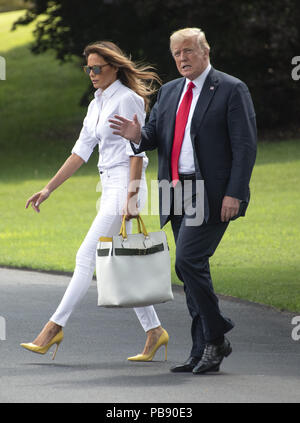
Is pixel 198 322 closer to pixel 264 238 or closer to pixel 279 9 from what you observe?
pixel 264 238

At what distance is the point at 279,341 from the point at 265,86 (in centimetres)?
2317

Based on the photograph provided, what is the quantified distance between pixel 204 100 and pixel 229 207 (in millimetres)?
670

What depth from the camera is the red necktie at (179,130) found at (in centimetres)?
669

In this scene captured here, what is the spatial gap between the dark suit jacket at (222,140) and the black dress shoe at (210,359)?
2.56 feet

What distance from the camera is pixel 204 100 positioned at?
262 inches

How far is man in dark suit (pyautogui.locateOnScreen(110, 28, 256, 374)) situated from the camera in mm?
6570

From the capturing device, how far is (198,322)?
6.88 meters

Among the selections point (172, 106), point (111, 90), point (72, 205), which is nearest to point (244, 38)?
point (72, 205)

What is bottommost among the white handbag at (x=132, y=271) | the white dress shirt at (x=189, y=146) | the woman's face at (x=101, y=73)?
the white handbag at (x=132, y=271)

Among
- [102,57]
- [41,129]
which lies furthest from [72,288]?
[41,129]

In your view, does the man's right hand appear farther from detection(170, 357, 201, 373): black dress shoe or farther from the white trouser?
detection(170, 357, 201, 373): black dress shoe

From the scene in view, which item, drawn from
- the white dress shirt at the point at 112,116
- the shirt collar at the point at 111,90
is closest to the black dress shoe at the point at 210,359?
the white dress shirt at the point at 112,116

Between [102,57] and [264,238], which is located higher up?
[102,57]

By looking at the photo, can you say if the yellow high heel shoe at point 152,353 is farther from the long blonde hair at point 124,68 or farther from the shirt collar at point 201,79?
the shirt collar at point 201,79
